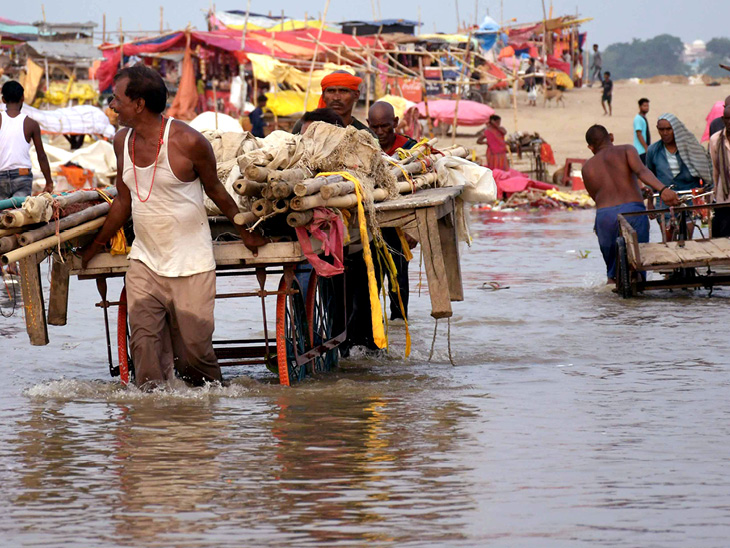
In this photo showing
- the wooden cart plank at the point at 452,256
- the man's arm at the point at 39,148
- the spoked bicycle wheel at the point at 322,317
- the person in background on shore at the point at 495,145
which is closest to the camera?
the spoked bicycle wheel at the point at 322,317

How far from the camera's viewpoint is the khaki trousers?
19.3ft

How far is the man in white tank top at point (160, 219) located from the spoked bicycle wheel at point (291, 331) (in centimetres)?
37

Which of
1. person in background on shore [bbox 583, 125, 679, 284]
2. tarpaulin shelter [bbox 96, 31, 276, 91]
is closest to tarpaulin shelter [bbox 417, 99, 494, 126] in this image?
tarpaulin shelter [bbox 96, 31, 276, 91]

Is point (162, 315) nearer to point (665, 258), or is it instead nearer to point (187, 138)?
point (187, 138)

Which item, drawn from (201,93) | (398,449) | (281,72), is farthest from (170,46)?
(398,449)

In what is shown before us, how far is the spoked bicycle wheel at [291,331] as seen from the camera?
6129 millimetres

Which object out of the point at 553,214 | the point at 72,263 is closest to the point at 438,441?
the point at 72,263

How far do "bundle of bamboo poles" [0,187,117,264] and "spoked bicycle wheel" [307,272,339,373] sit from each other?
1.36m

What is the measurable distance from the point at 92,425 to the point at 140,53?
A: 28370mm

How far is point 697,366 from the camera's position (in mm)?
6988

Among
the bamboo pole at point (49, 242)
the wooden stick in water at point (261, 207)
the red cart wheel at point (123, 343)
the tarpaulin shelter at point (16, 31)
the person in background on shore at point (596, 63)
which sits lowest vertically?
the red cart wheel at point (123, 343)

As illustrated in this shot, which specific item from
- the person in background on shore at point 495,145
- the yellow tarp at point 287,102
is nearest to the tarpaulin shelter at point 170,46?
the yellow tarp at point 287,102

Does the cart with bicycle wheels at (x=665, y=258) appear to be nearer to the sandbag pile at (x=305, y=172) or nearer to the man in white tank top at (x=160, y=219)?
the sandbag pile at (x=305, y=172)

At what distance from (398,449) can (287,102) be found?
2741 cm
